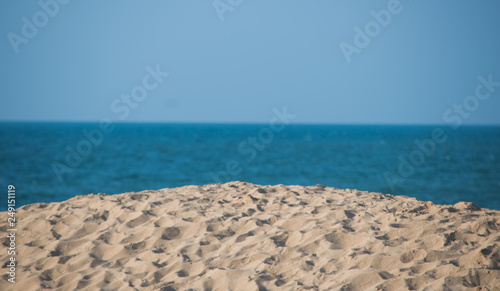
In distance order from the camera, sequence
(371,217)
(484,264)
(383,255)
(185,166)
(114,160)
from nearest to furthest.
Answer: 1. (484,264)
2. (383,255)
3. (371,217)
4. (185,166)
5. (114,160)

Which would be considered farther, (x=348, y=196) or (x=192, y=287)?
(x=348, y=196)

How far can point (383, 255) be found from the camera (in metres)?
4.52

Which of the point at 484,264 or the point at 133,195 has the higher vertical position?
the point at 133,195

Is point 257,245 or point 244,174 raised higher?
point 257,245

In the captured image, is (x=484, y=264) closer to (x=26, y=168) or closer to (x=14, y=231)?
(x=14, y=231)

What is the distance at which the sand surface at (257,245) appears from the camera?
14.0ft

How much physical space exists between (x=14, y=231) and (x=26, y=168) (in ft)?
79.1

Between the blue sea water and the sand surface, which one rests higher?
the sand surface

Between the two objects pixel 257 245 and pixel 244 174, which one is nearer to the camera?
pixel 257 245

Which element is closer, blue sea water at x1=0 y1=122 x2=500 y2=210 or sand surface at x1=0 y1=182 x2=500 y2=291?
sand surface at x1=0 y1=182 x2=500 y2=291

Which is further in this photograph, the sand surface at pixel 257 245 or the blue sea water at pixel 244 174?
the blue sea water at pixel 244 174

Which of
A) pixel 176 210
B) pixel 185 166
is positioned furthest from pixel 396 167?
pixel 176 210

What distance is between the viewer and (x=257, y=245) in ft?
16.2

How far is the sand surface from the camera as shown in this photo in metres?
4.27
